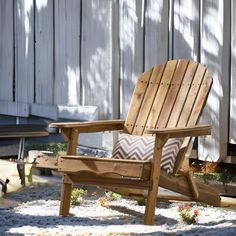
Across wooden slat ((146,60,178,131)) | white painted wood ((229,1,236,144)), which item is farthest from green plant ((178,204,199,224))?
white painted wood ((229,1,236,144))

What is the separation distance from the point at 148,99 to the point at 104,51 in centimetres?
168

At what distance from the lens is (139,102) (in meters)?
5.54

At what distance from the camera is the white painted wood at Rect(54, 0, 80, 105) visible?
749 cm

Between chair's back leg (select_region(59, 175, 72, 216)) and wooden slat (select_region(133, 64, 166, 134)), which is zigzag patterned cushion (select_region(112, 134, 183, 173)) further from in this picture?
chair's back leg (select_region(59, 175, 72, 216))

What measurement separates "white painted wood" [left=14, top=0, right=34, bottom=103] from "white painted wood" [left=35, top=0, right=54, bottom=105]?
0.14 meters

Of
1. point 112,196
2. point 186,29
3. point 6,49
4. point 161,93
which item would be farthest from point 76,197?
point 6,49

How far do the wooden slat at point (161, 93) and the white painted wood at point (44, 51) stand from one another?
8.80ft

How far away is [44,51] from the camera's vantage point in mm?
8000

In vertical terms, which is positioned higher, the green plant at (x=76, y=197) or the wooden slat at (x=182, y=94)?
the wooden slat at (x=182, y=94)

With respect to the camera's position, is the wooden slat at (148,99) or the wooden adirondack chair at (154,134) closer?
the wooden adirondack chair at (154,134)

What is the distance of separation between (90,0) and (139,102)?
82.1 inches

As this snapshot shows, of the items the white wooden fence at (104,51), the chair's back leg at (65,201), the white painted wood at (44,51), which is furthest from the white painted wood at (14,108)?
the chair's back leg at (65,201)

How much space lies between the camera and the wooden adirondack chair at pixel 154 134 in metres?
4.44

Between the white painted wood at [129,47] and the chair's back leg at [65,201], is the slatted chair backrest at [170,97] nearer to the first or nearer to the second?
the chair's back leg at [65,201]
